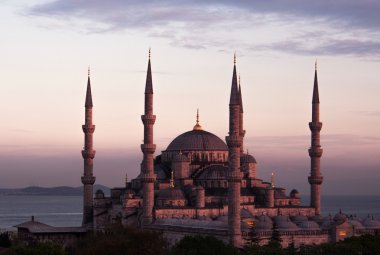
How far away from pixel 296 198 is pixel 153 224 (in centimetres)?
1341

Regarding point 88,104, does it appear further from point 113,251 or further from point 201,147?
point 113,251

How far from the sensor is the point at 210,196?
75.2 m

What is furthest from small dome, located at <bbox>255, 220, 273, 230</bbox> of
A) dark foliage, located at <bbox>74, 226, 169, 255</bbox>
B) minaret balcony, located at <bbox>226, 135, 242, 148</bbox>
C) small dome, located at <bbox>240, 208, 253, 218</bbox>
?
dark foliage, located at <bbox>74, 226, 169, 255</bbox>

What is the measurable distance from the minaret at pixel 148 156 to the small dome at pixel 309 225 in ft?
35.6

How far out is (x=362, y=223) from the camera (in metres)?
73.9

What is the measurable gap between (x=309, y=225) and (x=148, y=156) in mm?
12551

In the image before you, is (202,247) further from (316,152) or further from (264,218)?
(316,152)

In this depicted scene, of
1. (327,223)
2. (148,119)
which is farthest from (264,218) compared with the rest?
(148,119)

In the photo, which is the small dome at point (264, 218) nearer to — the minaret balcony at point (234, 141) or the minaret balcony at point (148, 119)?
the minaret balcony at point (234, 141)

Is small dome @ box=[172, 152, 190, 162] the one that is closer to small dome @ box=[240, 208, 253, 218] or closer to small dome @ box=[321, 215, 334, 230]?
small dome @ box=[240, 208, 253, 218]

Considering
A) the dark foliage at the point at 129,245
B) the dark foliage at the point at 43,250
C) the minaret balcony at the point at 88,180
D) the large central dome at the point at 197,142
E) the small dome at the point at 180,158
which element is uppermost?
the large central dome at the point at 197,142

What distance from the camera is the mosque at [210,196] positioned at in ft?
220

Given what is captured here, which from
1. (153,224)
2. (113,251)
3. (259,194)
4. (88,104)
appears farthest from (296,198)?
(113,251)

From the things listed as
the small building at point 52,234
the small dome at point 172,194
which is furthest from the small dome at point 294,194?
the small building at point 52,234
